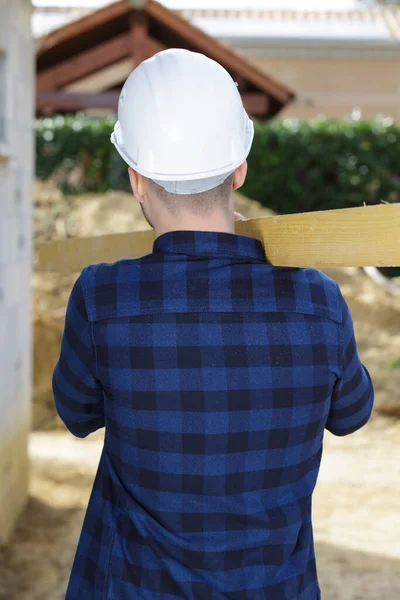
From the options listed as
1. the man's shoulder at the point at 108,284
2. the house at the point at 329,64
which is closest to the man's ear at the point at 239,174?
the man's shoulder at the point at 108,284

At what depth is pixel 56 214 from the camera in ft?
35.7

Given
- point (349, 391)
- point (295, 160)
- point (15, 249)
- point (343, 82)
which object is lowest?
point (343, 82)

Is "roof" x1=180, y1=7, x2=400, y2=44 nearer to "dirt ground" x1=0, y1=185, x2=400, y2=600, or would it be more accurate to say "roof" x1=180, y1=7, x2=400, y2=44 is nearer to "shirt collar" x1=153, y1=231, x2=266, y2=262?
"dirt ground" x1=0, y1=185, x2=400, y2=600

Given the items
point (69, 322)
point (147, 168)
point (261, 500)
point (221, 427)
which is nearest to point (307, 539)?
point (261, 500)

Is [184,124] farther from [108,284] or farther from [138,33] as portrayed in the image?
[138,33]

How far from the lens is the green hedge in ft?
38.2

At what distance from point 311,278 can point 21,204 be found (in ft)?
11.2

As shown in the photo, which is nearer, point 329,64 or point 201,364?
point 201,364

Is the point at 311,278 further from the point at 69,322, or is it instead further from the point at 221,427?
the point at 69,322

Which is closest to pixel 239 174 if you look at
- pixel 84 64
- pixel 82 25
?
pixel 82 25

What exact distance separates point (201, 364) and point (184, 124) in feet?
1.43

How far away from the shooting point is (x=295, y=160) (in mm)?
12031

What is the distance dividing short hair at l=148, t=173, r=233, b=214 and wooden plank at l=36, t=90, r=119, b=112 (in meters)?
11.6

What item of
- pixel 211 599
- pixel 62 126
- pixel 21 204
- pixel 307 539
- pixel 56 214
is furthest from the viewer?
pixel 62 126
